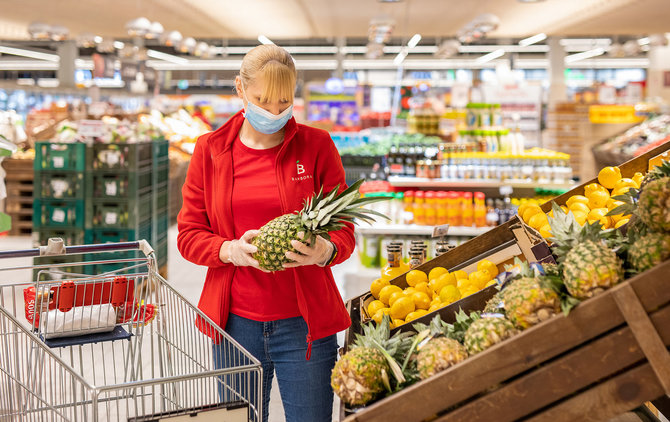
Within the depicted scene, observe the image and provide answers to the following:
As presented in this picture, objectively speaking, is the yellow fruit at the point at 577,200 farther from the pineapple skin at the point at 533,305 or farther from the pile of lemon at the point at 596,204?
the pineapple skin at the point at 533,305

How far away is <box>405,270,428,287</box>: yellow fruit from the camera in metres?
2.86

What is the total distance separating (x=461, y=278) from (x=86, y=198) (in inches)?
179

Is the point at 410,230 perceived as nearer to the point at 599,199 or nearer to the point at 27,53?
the point at 599,199

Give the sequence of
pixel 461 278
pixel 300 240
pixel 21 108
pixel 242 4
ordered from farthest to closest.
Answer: pixel 21 108, pixel 242 4, pixel 461 278, pixel 300 240

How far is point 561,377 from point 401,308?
1.17 m

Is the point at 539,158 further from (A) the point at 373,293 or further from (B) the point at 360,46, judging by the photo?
(B) the point at 360,46

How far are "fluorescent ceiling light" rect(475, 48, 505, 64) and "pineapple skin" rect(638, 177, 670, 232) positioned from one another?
26800 mm

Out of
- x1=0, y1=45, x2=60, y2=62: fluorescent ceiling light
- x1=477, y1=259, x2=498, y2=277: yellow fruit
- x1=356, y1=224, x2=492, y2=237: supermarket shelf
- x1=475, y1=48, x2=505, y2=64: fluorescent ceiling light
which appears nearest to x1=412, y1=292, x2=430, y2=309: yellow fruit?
x1=477, y1=259, x2=498, y2=277: yellow fruit

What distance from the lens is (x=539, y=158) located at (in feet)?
21.2

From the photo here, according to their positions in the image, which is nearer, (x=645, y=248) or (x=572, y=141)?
(x=645, y=248)

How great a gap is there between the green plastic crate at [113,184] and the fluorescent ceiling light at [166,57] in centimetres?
2196

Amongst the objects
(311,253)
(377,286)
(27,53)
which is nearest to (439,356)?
(311,253)

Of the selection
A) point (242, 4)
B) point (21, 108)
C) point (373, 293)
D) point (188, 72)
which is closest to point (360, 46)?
point (188, 72)

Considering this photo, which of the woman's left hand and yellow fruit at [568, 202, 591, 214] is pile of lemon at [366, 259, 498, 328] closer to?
→ yellow fruit at [568, 202, 591, 214]
